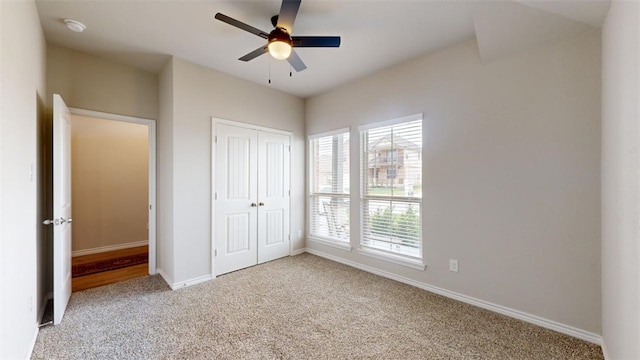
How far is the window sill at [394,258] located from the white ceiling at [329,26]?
91.9 inches

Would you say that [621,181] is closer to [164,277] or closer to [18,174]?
[18,174]

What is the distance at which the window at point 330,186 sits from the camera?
409cm

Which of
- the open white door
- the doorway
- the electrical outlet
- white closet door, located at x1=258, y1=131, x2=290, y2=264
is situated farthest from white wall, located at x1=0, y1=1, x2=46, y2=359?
the electrical outlet

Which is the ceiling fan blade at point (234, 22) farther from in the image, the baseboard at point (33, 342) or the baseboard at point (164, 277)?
the baseboard at point (164, 277)

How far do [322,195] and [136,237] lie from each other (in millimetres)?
3687

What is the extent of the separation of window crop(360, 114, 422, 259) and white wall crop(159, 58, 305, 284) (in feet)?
6.43

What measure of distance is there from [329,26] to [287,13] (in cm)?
67

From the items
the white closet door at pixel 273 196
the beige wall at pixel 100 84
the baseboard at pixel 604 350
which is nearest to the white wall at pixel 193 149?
the beige wall at pixel 100 84

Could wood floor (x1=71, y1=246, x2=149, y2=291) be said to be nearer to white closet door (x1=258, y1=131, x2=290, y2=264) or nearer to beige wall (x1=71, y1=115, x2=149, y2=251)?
Result: beige wall (x1=71, y1=115, x2=149, y2=251)

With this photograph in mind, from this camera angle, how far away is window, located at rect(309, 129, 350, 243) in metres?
4.09

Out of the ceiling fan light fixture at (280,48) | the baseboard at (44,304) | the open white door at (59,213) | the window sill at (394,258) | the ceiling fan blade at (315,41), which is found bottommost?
the baseboard at (44,304)

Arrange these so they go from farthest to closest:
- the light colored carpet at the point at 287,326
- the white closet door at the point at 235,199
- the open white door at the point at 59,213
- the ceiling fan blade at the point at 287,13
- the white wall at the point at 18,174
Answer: the white closet door at the point at 235,199 → the open white door at the point at 59,213 → the light colored carpet at the point at 287,326 → the ceiling fan blade at the point at 287,13 → the white wall at the point at 18,174

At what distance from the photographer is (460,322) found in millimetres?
2389

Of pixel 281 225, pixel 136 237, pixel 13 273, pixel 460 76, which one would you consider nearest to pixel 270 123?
pixel 281 225
